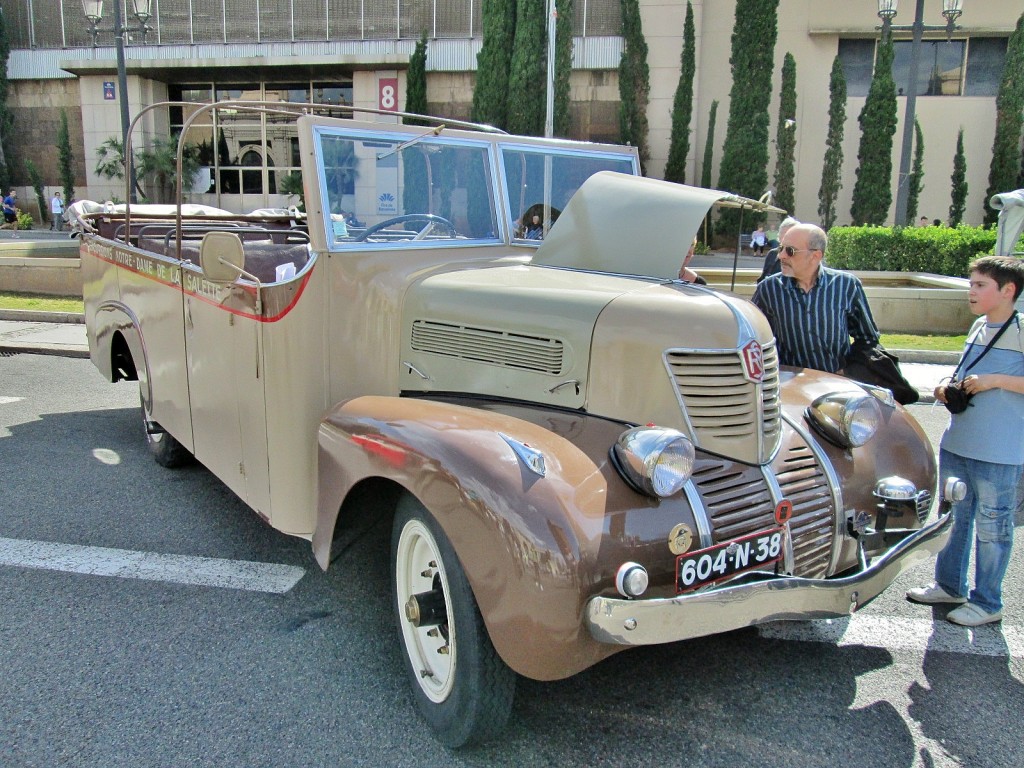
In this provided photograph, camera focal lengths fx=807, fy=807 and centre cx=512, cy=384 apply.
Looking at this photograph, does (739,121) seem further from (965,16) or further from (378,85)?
(378,85)

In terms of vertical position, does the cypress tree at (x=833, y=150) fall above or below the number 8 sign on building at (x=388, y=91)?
below

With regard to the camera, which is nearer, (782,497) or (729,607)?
(729,607)

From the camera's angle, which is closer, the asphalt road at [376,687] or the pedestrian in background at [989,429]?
the asphalt road at [376,687]

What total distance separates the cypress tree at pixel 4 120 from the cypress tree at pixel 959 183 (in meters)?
31.5

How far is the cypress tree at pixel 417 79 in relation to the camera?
25.4m

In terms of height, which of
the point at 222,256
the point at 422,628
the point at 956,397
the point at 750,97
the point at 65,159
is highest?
the point at 750,97

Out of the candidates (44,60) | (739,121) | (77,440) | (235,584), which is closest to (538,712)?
(235,584)

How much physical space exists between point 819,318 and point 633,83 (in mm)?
22624

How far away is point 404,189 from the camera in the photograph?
368 cm

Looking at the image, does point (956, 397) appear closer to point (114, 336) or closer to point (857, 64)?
point (114, 336)

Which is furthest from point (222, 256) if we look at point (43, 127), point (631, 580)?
point (43, 127)

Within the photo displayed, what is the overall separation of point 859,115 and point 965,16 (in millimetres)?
4544

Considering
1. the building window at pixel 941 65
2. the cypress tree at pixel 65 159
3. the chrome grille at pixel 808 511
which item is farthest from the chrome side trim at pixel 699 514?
the cypress tree at pixel 65 159

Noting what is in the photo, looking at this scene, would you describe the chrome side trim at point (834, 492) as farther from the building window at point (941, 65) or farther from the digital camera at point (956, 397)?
the building window at point (941, 65)
